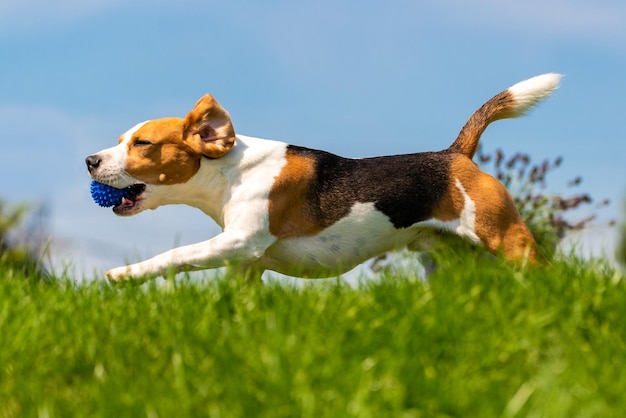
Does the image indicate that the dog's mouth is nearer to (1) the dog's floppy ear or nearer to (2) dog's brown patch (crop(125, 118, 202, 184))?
(2) dog's brown patch (crop(125, 118, 202, 184))

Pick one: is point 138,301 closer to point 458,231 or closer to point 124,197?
point 124,197

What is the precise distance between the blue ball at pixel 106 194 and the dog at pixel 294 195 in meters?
0.07

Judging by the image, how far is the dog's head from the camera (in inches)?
252

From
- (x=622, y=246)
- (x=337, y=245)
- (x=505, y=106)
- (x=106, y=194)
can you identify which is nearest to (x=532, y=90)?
(x=505, y=106)

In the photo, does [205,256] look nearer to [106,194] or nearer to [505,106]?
[106,194]

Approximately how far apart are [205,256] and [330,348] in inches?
95.8

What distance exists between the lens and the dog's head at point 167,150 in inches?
252

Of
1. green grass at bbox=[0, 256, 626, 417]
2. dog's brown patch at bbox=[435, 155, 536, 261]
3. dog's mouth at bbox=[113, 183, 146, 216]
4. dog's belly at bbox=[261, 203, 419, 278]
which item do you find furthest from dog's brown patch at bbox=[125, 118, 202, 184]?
dog's brown patch at bbox=[435, 155, 536, 261]

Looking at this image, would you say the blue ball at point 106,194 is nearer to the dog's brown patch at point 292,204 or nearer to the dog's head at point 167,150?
the dog's head at point 167,150

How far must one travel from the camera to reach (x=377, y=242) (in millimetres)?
6621

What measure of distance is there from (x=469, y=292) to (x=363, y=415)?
5.77 ft

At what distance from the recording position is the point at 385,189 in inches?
259

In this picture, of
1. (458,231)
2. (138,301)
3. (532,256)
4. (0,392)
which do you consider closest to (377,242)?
(458,231)

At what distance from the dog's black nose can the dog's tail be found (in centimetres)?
277
